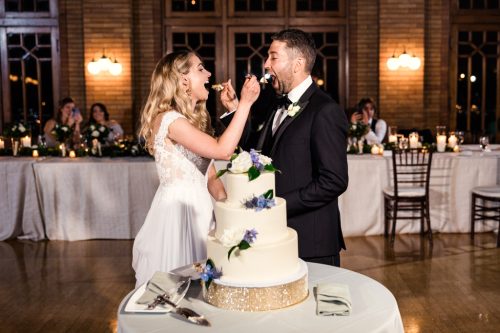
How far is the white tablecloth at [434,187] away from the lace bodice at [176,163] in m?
3.82

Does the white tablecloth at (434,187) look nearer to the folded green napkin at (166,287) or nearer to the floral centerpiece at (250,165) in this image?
the folded green napkin at (166,287)

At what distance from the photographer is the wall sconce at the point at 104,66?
10.9 metres

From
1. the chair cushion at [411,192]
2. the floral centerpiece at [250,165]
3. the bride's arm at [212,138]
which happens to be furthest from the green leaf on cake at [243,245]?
the chair cushion at [411,192]

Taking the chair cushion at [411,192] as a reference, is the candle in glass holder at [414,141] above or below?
above

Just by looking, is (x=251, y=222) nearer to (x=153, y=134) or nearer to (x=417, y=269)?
(x=153, y=134)

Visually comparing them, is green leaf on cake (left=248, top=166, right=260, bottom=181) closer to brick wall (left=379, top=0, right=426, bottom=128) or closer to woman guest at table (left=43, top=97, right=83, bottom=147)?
woman guest at table (left=43, top=97, right=83, bottom=147)

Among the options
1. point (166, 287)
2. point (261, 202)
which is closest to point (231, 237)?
point (261, 202)

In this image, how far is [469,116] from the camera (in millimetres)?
11656

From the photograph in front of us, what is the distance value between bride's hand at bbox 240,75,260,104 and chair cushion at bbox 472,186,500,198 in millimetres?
4708

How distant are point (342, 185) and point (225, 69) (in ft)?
A: 29.1

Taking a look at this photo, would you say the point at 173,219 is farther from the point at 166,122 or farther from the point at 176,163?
the point at 166,122

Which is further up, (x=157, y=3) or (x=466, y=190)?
(x=157, y=3)

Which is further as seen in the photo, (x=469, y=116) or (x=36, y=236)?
(x=469, y=116)

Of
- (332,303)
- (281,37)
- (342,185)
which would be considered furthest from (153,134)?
(332,303)
